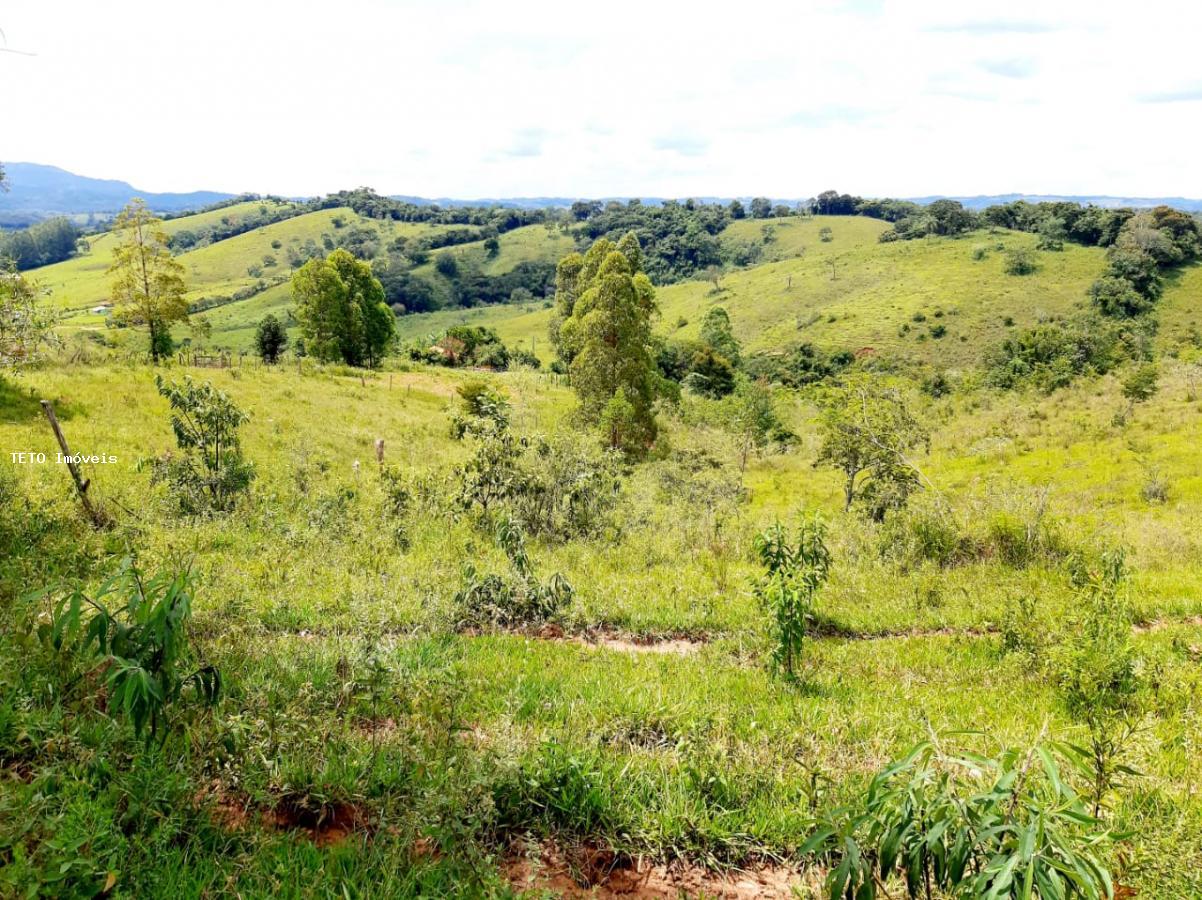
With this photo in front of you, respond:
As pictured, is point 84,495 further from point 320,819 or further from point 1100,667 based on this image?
point 1100,667

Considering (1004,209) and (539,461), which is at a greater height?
(1004,209)

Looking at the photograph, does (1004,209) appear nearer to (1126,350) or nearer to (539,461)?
(1126,350)

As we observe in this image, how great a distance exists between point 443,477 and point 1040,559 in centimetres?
1053

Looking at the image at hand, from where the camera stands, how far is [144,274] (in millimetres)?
30219

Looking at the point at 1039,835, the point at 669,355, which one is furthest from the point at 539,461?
the point at 669,355

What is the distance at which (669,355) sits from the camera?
62625mm

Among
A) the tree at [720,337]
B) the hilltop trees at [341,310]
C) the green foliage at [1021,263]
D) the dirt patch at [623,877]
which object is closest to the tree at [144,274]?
the hilltop trees at [341,310]

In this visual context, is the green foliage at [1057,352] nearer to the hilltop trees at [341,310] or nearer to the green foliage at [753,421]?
the green foliage at [753,421]

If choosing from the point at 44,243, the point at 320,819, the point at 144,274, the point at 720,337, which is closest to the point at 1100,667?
the point at 320,819

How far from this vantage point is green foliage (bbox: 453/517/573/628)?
721 centimetres

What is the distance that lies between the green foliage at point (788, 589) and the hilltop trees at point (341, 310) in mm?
43017

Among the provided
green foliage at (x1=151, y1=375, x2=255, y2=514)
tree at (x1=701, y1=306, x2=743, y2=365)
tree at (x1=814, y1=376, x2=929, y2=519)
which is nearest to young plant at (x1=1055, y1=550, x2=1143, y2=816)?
tree at (x1=814, y1=376, x2=929, y2=519)

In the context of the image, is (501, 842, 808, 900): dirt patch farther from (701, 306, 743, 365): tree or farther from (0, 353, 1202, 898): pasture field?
(701, 306, 743, 365): tree

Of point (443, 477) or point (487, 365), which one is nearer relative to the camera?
Answer: point (443, 477)
